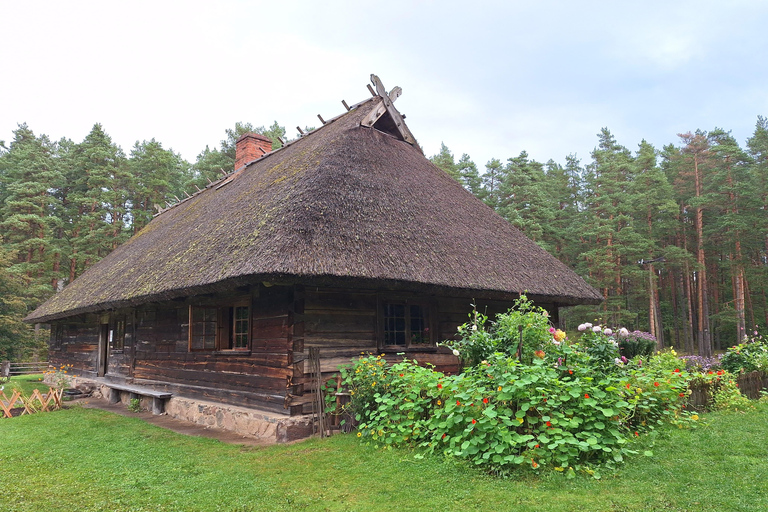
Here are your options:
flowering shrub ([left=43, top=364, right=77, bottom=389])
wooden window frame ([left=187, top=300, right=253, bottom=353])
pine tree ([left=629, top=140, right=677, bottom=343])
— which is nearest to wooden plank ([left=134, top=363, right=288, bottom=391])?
wooden window frame ([left=187, top=300, right=253, bottom=353])

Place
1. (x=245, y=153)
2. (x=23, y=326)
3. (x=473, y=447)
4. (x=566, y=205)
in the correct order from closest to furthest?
1. (x=473, y=447)
2. (x=245, y=153)
3. (x=23, y=326)
4. (x=566, y=205)

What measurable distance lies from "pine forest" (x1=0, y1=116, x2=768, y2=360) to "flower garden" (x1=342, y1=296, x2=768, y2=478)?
22.2 m

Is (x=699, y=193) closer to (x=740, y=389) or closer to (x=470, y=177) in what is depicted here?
(x=470, y=177)

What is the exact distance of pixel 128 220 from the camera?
3581 cm

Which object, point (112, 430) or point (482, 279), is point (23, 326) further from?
point (482, 279)

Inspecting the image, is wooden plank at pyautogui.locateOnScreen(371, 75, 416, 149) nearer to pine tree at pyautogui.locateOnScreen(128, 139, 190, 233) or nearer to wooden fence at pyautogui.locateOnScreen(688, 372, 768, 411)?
wooden fence at pyautogui.locateOnScreen(688, 372, 768, 411)

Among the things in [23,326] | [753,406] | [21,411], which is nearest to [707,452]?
[753,406]

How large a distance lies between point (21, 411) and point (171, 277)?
485 cm

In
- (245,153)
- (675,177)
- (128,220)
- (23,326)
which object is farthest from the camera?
(128,220)

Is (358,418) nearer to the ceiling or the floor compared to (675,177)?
nearer to the floor

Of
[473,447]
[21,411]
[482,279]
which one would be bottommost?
[21,411]

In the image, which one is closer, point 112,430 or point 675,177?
point 112,430

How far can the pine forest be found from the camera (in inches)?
1092

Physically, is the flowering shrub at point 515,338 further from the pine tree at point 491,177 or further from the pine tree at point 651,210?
the pine tree at point 491,177
